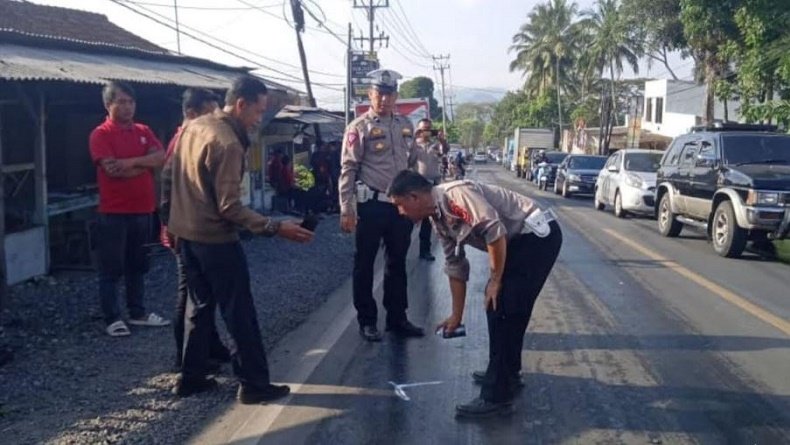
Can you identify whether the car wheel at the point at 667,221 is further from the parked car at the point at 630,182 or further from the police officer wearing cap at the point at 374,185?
the police officer wearing cap at the point at 374,185

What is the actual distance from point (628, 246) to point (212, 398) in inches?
383

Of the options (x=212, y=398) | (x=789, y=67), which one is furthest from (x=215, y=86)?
(x=789, y=67)

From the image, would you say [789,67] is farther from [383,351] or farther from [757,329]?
[383,351]

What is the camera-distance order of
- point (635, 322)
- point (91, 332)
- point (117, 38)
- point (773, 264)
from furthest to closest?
point (117, 38)
point (773, 264)
point (635, 322)
point (91, 332)

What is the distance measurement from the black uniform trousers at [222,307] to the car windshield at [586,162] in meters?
26.0

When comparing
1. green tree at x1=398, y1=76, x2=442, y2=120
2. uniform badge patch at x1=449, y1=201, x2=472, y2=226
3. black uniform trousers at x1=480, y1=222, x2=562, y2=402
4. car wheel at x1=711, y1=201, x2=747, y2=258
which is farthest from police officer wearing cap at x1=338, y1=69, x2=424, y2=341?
green tree at x1=398, y1=76, x2=442, y2=120

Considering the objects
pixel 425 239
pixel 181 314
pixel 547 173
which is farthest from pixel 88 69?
pixel 547 173

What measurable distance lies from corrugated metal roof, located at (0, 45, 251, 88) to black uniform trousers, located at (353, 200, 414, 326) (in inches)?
143

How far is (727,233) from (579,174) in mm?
17393

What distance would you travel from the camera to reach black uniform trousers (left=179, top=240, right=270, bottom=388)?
559 cm

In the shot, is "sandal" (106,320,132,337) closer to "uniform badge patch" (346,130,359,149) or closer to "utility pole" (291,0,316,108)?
"uniform badge patch" (346,130,359,149)

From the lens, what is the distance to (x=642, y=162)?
21406 millimetres

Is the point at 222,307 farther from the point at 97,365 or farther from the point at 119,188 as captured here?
the point at 119,188

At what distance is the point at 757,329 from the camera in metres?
7.75
